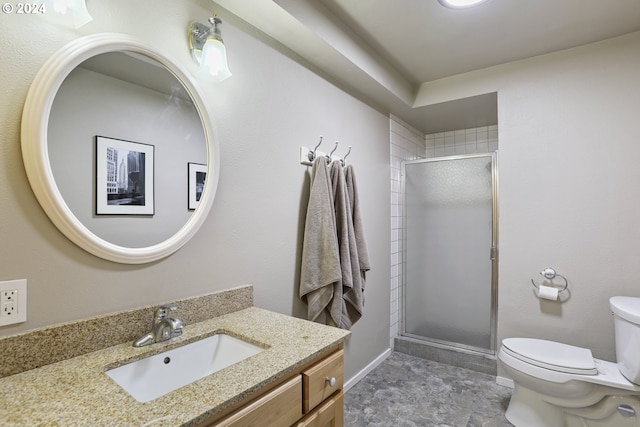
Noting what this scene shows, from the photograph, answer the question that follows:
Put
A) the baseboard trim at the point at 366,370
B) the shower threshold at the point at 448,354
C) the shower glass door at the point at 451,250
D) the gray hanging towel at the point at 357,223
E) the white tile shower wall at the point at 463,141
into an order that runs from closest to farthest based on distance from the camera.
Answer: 1. the gray hanging towel at the point at 357,223
2. the baseboard trim at the point at 366,370
3. the shower threshold at the point at 448,354
4. the shower glass door at the point at 451,250
5. the white tile shower wall at the point at 463,141

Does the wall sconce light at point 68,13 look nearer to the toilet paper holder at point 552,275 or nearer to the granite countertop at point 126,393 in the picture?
the granite countertop at point 126,393

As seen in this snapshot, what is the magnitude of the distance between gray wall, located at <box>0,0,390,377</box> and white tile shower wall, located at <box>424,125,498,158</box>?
4.35 feet

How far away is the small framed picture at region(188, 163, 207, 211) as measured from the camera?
1236 mm

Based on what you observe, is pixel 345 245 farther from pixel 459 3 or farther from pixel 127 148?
pixel 459 3

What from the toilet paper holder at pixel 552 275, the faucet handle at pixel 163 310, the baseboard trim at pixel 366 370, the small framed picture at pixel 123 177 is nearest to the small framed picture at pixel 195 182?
the small framed picture at pixel 123 177

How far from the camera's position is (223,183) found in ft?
4.47

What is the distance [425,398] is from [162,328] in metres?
1.81

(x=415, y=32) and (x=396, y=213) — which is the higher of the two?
(x=415, y=32)

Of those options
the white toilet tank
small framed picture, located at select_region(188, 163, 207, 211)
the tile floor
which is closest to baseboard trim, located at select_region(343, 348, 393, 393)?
the tile floor

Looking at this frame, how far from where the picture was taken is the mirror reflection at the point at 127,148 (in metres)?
0.94

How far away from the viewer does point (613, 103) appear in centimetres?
196

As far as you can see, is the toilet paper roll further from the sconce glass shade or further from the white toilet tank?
the sconce glass shade

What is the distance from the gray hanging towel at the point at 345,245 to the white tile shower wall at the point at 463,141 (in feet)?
6.24

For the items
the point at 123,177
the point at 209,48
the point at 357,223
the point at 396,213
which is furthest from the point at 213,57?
the point at 396,213
